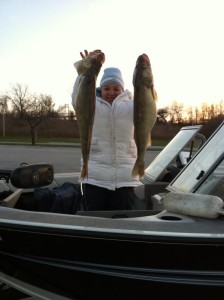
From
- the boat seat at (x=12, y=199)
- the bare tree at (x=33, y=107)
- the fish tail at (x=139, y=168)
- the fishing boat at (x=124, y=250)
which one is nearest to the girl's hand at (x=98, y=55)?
the fish tail at (x=139, y=168)

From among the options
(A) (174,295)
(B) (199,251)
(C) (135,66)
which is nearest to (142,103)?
(C) (135,66)

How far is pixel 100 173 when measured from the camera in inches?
146

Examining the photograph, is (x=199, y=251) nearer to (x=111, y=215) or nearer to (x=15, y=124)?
(x=111, y=215)

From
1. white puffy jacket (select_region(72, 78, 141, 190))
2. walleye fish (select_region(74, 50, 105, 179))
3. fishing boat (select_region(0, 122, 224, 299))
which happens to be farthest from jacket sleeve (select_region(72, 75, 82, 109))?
fishing boat (select_region(0, 122, 224, 299))

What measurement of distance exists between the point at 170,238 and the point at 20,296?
73.2 inches

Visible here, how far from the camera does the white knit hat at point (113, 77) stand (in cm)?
360

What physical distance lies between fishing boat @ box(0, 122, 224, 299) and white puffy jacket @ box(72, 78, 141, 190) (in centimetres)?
44

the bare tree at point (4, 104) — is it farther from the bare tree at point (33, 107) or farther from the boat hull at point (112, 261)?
the boat hull at point (112, 261)

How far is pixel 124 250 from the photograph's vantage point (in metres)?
2.80

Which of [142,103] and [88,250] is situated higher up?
[142,103]

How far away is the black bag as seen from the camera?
3.93 meters

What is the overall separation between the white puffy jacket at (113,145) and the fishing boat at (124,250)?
1.44 ft

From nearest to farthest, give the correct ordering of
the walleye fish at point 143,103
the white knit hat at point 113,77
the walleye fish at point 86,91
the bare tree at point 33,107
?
the walleye fish at point 143,103 < the walleye fish at point 86,91 < the white knit hat at point 113,77 < the bare tree at point 33,107

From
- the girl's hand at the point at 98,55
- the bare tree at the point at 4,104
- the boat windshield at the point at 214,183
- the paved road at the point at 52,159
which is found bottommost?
the paved road at the point at 52,159
